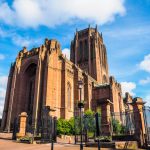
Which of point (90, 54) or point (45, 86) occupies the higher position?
point (90, 54)

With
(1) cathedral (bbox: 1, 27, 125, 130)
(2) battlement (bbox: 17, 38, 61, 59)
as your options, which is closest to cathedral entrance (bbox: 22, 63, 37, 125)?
(1) cathedral (bbox: 1, 27, 125, 130)

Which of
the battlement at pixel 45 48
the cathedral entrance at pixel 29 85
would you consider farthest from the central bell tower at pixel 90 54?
the cathedral entrance at pixel 29 85

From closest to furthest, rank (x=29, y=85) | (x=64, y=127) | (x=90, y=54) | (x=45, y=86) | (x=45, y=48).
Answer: (x=64, y=127) < (x=45, y=86) < (x=45, y=48) < (x=29, y=85) < (x=90, y=54)

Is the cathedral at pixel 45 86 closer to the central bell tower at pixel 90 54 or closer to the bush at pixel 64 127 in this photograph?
the bush at pixel 64 127

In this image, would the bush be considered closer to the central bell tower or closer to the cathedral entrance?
the cathedral entrance

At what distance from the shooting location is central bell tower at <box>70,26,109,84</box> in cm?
5954

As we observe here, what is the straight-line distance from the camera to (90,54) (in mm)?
61938

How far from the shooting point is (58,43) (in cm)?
3850

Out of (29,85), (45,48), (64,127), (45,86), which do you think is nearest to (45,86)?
(45,86)

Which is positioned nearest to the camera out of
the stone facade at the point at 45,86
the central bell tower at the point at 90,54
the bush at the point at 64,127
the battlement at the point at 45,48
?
the bush at the point at 64,127

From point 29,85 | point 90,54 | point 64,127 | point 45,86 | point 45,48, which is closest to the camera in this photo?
point 64,127

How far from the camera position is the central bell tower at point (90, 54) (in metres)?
59.5

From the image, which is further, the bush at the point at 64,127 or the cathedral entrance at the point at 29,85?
the cathedral entrance at the point at 29,85

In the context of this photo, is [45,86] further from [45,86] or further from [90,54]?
[90,54]
